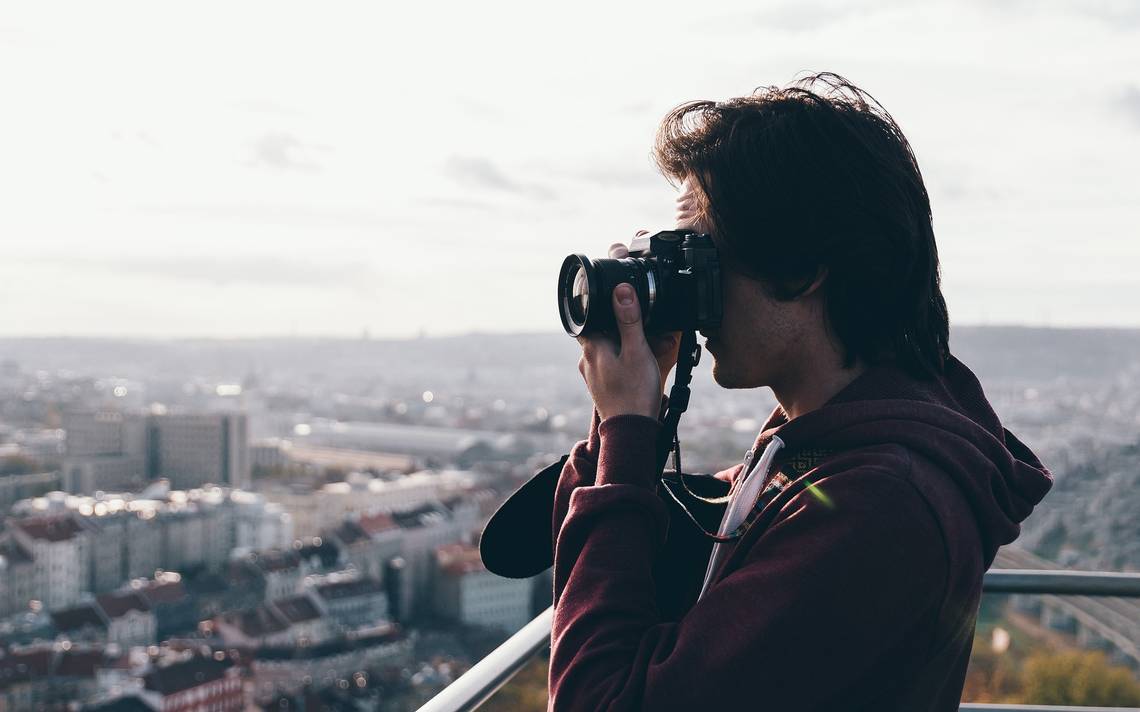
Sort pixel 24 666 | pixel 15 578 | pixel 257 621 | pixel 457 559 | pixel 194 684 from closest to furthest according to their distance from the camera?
pixel 194 684 < pixel 24 666 < pixel 257 621 < pixel 15 578 < pixel 457 559

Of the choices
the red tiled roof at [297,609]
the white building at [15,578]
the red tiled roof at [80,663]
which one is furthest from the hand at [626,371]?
the white building at [15,578]

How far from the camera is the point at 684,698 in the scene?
0.52 m

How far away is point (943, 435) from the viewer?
0.55 m

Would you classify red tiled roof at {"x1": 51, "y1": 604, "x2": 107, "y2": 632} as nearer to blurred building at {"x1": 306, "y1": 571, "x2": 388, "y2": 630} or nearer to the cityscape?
the cityscape

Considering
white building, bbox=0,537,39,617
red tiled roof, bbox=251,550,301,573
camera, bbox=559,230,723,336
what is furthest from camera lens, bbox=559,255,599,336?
white building, bbox=0,537,39,617

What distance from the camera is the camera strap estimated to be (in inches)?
26.2

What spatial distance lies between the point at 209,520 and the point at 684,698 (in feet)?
62.7

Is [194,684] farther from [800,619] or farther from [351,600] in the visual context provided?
[800,619]

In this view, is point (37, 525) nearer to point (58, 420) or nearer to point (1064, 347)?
point (58, 420)

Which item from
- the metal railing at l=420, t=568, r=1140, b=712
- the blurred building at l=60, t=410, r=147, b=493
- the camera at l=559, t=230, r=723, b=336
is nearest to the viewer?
the camera at l=559, t=230, r=723, b=336

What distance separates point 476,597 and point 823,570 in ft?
51.6

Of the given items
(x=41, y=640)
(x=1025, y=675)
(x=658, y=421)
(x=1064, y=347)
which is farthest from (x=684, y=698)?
(x=41, y=640)

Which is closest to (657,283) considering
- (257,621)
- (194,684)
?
(194,684)

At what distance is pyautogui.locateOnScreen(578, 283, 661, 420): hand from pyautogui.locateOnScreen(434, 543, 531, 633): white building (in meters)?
14.9
